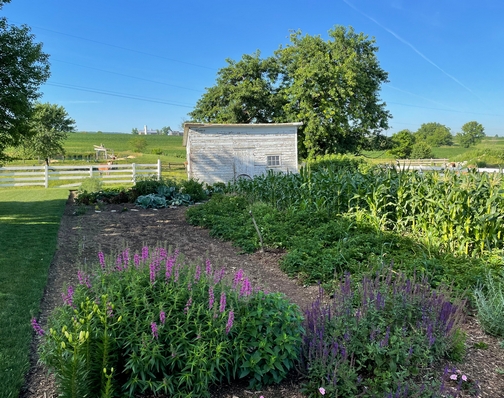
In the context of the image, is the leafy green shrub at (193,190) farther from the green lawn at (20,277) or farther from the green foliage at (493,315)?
the green foliage at (493,315)

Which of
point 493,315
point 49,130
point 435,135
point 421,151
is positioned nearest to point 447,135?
point 435,135

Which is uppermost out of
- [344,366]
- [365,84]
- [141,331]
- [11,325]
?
[365,84]

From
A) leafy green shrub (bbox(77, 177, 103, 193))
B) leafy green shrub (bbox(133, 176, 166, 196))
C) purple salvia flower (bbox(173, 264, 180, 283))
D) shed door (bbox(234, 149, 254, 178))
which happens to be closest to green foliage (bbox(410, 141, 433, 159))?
shed door (bbox(234, 149, 254, 178))

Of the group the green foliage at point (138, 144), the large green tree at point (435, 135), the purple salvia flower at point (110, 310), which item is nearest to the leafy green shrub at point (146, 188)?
the purple salvia flower at point (110, 310)

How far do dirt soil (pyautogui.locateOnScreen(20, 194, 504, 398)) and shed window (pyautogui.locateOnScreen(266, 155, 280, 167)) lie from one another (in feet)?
25.5

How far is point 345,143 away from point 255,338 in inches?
1017

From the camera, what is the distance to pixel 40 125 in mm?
25125

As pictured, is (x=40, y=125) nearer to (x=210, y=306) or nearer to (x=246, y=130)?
(x=246, y=130)

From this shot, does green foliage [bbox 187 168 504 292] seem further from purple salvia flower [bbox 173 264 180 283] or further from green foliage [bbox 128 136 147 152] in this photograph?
green foliage [bbox 128 136 147 152]

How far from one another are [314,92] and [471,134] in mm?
59193

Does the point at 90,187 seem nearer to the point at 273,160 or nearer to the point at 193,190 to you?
the point at 193,190

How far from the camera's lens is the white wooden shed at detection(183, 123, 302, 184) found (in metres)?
16.7

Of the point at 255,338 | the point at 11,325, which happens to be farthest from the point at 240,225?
the point at 255,338

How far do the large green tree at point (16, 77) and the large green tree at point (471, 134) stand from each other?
A: 7394 cm
